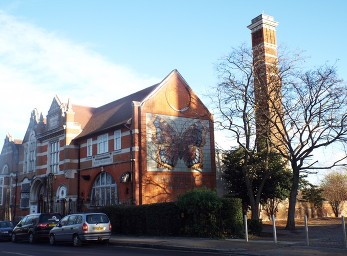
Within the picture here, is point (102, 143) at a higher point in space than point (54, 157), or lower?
higher

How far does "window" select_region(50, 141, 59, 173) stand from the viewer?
1641 inches

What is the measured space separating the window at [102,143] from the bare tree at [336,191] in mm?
25228

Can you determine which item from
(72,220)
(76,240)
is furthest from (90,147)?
(76,240)

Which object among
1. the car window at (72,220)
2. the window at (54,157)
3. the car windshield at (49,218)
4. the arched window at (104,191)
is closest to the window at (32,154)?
the window at (54,157)

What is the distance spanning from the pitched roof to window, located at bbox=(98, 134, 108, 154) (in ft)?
2.31

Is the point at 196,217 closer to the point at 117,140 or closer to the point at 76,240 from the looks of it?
the point at 76,240

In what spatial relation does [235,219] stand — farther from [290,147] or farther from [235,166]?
[235,166]

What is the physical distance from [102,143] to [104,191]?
4.14 meters

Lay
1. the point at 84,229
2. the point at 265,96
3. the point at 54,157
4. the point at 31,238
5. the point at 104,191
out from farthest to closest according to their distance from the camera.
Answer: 1. the point at 54,157
2. the point at 104,191
3. the point at 265,96
4. the point at 31,238
5. the point at 84,229

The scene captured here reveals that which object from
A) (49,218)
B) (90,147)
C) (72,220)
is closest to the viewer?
(72,220)

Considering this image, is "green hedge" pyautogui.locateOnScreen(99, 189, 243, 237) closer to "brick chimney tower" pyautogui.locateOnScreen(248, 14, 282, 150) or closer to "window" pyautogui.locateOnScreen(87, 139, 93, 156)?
"brick chimney tower" pyautogui.locateOnScreen(248, 14, 282, 150)

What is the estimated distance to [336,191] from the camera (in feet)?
156

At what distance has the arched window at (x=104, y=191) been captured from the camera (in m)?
35.0

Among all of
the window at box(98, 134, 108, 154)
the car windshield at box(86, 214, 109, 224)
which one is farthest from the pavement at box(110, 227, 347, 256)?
the window at box(98, 134, 108, 154)
